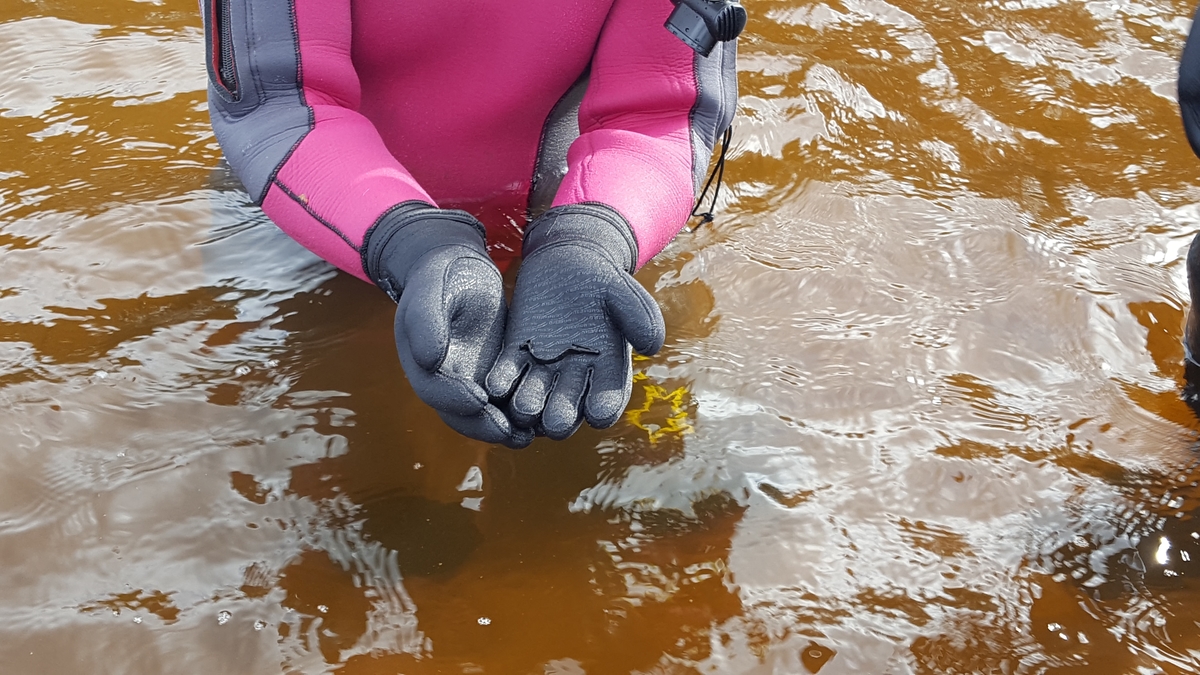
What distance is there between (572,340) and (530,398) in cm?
10

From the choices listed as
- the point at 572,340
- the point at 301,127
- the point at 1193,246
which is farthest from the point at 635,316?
the point at 1193,246

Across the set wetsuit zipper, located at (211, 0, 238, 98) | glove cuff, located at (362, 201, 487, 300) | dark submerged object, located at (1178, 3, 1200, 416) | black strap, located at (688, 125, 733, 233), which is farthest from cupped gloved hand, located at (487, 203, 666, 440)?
dark submerged object, located at (1178, 3, 1200, 416)

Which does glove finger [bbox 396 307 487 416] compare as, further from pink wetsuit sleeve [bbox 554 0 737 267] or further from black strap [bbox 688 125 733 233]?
black strap [bbox 688 125 733 233]

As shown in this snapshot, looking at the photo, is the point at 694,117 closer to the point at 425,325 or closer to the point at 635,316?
the point at 635,316

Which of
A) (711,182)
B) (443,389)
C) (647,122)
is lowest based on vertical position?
(711,182)

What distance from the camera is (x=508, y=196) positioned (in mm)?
1833

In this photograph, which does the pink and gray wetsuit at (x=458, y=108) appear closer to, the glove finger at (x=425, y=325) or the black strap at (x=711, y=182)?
the black strap at (x=711, y=182)

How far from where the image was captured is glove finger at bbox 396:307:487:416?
1.21 m

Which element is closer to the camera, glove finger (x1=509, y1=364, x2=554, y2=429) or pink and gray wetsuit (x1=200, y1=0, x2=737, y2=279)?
glove finger (x1=509, y1=364, x2=554, y2=429)

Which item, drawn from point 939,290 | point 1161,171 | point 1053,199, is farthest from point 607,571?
point 1161,171

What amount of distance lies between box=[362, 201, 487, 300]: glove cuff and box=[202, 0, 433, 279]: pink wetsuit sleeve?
0.06ft

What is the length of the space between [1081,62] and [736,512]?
1919mm

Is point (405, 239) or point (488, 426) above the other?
point (405, 239)

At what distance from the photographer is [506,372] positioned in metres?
1.27
